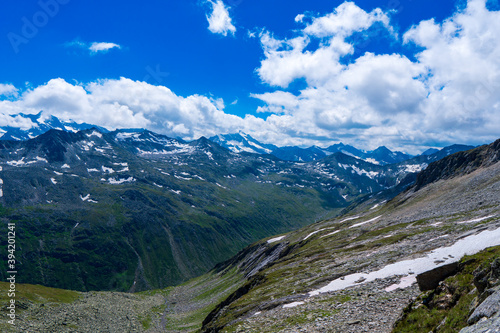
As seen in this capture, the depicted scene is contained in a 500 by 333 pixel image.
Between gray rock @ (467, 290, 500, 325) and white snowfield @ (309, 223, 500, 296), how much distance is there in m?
19.5

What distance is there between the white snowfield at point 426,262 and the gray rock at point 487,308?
19527mm

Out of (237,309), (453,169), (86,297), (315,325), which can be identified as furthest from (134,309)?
(453,169)

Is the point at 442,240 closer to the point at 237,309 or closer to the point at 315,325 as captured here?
the point at 315,325

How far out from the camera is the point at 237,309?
144 feet

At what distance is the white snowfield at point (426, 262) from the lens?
33375 mm

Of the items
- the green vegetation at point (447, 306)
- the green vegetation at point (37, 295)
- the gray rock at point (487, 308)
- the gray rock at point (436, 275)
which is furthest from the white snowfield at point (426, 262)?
the green vegetation at point (37, 295)

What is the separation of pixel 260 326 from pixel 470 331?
2253cm

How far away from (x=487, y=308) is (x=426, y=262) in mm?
24639

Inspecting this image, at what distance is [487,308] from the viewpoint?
12.8 metres

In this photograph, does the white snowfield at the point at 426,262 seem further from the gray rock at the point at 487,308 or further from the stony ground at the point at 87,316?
the stony ground at the point at 87,316

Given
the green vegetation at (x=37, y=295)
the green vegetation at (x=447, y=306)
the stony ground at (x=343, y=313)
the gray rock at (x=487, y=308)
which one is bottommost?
the stony ground at (x=343, y=313)

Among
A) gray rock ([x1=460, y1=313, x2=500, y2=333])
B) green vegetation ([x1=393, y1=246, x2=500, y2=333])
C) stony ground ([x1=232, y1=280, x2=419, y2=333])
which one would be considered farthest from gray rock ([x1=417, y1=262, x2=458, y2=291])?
gray rock ([x1=460, y1=313, x2=500, y2=333])

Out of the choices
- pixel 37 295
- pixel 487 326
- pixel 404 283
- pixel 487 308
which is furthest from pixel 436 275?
pixel 37 295

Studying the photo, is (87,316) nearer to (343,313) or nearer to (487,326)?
(343,313)
